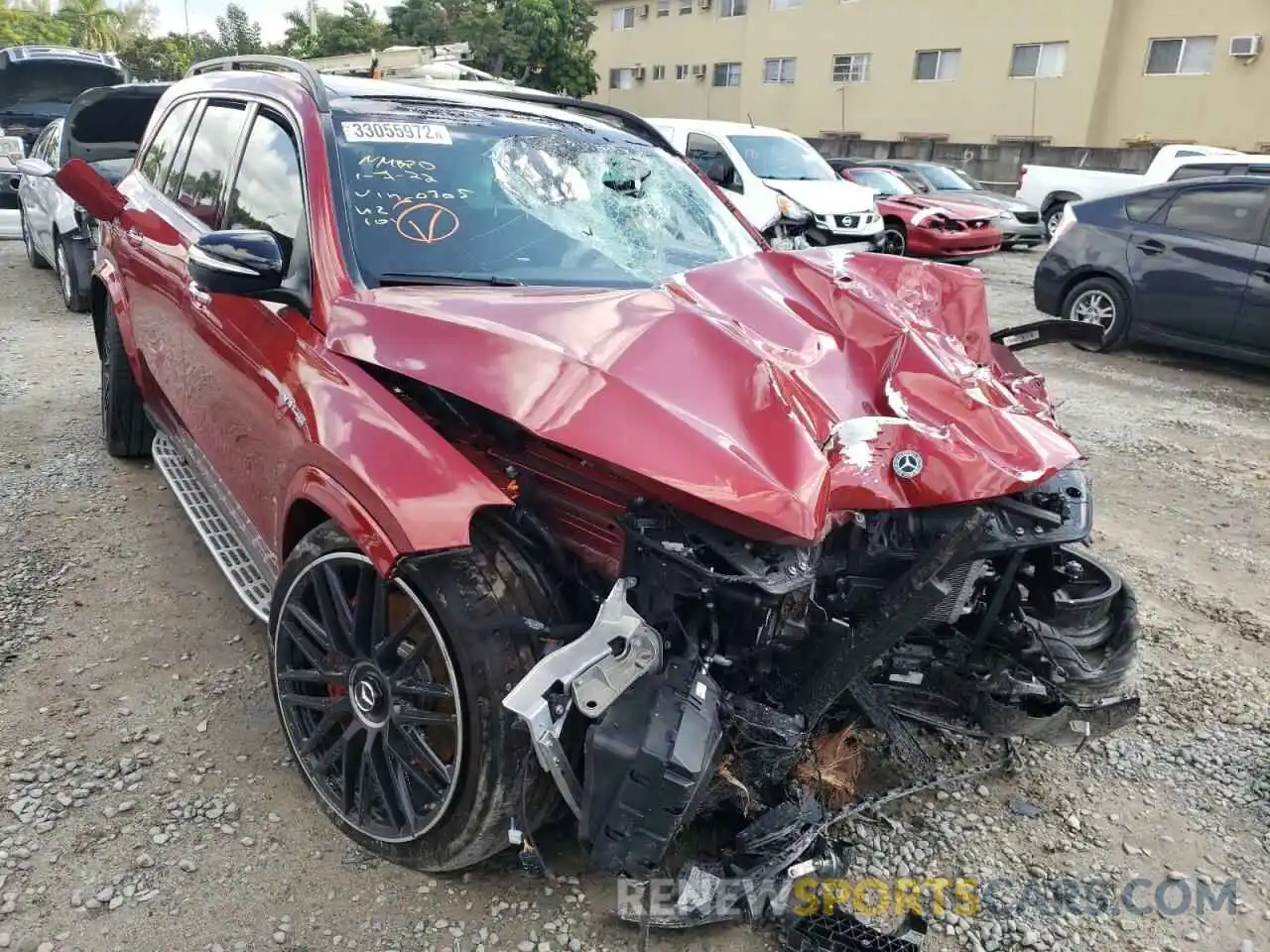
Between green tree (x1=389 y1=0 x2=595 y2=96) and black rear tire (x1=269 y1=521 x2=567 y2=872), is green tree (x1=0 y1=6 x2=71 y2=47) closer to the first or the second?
green tree (x1=389 y1=0 x2=595 y2=96)

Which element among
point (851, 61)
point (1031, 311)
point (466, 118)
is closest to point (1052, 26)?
point (851, 61)

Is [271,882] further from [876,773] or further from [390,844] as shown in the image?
[876,773]

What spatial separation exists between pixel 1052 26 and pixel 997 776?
88.7 feet

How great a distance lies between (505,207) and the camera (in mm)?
2973

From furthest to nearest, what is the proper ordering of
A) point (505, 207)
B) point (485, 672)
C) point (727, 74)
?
1. point (727, 74)
2. point (505, 207)
3. point (485, 672)

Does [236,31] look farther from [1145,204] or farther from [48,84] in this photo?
[1145,204]

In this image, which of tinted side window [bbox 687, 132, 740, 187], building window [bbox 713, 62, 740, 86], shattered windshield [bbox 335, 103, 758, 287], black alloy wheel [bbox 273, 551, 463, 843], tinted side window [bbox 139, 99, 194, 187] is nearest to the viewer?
black alloy wheel [bbox 273, 551, 463, 843]

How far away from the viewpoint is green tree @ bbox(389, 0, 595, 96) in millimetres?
32031

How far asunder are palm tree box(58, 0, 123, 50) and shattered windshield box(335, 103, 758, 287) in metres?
55.1

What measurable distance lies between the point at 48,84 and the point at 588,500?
1634cm

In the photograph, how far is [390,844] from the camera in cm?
236

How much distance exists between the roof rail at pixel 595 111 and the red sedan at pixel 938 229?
9.65 m

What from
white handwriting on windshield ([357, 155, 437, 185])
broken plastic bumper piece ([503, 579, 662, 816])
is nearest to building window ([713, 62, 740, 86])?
white handwriting on windshield ([357, 155, 437, 185])

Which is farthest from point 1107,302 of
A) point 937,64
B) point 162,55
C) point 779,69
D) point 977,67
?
point 162,55
